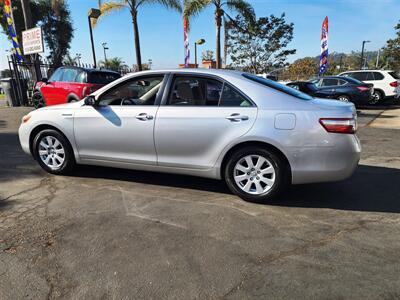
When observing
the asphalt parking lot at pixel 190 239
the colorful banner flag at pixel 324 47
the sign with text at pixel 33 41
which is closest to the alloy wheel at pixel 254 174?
the asphalt parking lot at pixel 190 239

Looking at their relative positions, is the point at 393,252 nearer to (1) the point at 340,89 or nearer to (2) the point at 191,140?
(2) the point at 191,140

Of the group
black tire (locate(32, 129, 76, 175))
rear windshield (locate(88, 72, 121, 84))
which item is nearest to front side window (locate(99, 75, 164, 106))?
black tire (locate(32, 129, 76, 175))

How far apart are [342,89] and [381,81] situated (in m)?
3.09

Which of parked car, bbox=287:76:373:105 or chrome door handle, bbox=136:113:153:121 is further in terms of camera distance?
parked car, bbox=287:76:373:105

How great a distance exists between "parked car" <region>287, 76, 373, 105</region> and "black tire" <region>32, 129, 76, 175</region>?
10700mm

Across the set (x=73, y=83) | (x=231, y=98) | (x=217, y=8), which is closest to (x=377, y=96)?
(x=217, y=8)

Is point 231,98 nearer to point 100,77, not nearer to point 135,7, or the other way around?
point 100,77

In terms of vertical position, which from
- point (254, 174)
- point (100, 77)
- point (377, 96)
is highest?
point (100, 77)

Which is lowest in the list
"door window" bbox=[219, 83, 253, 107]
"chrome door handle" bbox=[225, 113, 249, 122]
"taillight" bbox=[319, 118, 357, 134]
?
"taillight" bbox=[319, 118, 357, 134]

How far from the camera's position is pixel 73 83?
33.5 ft

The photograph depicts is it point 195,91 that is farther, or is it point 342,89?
point 342,89

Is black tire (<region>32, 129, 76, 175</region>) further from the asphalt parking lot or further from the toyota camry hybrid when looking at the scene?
the asphalt parking lot

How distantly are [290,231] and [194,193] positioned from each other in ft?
4.71

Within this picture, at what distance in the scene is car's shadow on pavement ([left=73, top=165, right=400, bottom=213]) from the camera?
13.4 ft
